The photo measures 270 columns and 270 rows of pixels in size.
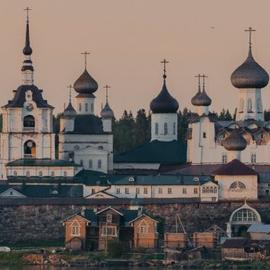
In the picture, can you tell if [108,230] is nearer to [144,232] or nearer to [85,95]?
[144,232]

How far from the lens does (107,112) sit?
500 ft

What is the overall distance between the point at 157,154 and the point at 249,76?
6861mm

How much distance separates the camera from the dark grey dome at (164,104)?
6014 inches

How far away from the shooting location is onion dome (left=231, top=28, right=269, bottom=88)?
484 ft

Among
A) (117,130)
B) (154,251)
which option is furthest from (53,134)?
(117,130)

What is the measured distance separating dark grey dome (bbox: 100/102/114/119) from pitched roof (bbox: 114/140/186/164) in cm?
213

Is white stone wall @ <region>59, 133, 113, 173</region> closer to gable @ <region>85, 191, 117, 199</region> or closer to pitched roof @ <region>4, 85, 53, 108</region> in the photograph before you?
pitched roof @ <region>4, 85, 53, 108</region>

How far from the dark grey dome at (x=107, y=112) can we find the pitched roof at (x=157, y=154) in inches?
83.8

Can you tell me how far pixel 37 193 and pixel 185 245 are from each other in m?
12.1

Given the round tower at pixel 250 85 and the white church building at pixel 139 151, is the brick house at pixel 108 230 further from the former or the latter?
the round tower at pixel 250 85

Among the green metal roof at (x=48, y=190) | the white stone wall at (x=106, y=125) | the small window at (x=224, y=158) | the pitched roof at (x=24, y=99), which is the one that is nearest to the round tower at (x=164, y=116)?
the white stone wall at (x=106, y=125)

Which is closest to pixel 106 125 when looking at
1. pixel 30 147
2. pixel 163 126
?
pixel 163 126

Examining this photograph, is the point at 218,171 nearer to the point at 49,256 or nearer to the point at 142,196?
the point at 142,196

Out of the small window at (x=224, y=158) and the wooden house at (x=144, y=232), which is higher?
the small window at (x=224, y=158)
